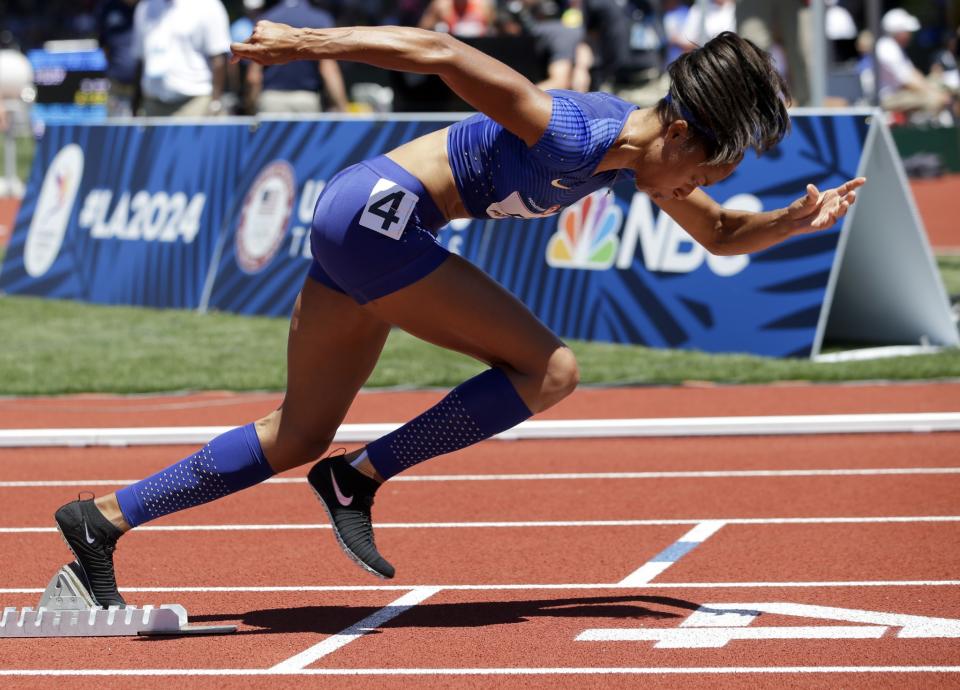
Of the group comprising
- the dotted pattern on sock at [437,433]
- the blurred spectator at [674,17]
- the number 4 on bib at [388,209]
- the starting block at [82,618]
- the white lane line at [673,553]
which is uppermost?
the blurred spectator at [674,17]

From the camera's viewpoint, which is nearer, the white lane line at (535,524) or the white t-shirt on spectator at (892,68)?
the white lane line at (535,524)

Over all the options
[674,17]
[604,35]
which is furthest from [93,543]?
[674,17]

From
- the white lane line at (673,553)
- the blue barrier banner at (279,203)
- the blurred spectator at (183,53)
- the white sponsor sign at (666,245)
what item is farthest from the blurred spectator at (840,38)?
the white lane line at (673,553)

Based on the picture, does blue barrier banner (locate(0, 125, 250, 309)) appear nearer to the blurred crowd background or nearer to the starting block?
the blurred crowd background

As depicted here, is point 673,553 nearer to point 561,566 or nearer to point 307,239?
point 561,566

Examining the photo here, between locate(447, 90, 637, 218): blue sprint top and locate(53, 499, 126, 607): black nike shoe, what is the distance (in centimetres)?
149

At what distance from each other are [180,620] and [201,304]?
28.2 feet

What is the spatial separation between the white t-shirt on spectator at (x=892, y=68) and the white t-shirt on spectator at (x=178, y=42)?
11106mm

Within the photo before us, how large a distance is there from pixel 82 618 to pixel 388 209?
1568 millimetres

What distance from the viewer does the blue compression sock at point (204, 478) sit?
4.96 metres

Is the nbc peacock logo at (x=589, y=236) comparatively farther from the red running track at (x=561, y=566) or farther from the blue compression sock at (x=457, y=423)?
the blue compression sock at (x=457, y=423)

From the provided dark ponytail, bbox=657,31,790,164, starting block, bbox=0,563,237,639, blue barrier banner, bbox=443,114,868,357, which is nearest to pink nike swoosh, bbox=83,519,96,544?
starting block, bbox=0,563,237,639

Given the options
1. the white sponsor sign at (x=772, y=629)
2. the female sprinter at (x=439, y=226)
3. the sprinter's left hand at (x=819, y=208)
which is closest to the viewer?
the female sprinter at (x=439, y=226)

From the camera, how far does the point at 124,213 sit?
45.4 feet
